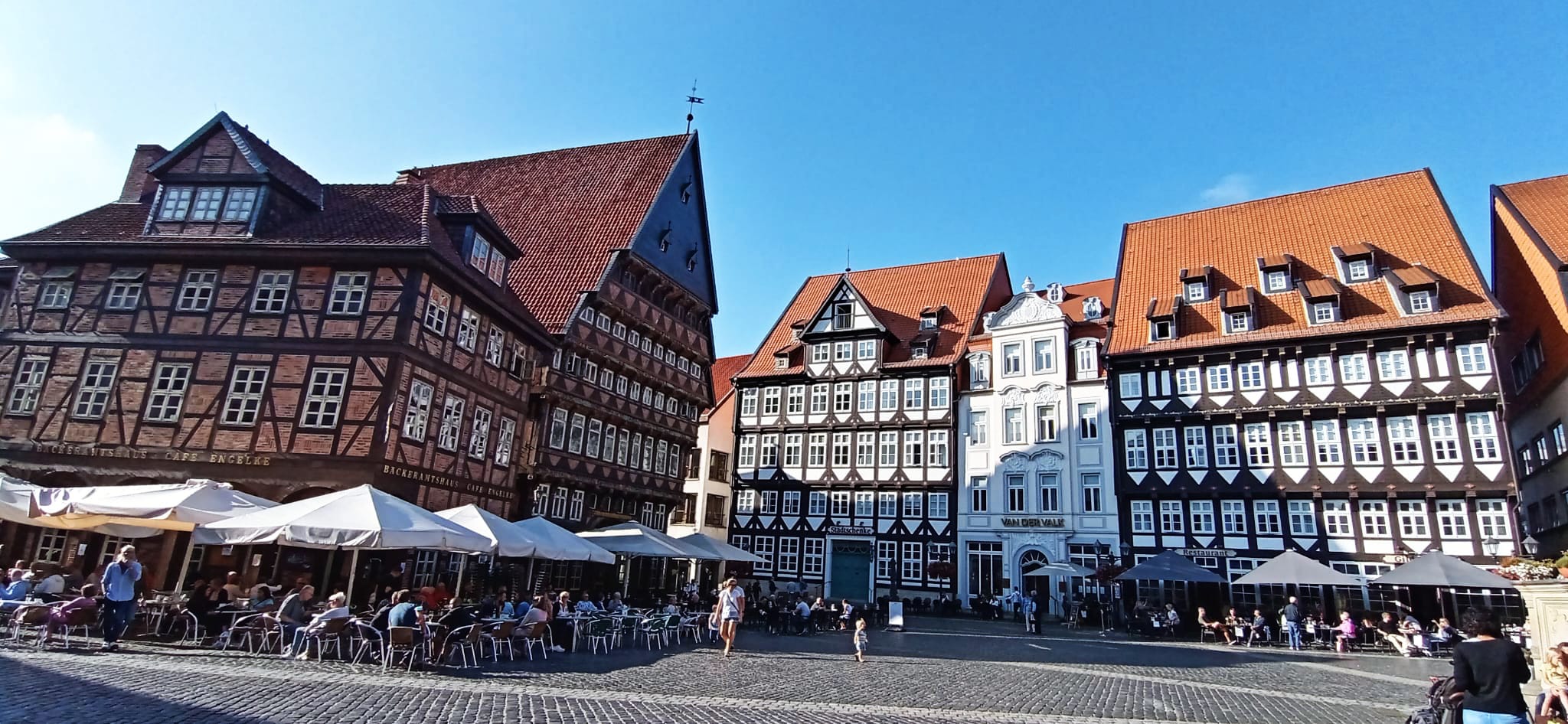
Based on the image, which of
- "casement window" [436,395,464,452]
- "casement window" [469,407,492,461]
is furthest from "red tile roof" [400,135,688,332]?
"casement window" [436,395,464,452]

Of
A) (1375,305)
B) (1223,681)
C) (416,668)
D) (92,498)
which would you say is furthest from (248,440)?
(1375,305)

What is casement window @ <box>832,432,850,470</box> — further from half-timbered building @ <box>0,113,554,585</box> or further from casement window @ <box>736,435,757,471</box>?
half-timbered building @ <box>0,113,554,585</box>

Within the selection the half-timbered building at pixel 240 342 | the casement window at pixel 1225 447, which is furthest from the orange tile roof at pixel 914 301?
the half-timbered building at pixel 240 342

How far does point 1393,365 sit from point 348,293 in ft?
105

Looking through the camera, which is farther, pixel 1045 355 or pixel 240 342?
pixel 1045 355

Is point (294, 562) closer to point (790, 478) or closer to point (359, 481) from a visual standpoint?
point (359, 481)

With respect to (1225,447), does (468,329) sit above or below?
above

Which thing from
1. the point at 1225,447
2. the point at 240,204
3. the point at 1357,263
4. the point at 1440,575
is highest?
the point at 1357,263

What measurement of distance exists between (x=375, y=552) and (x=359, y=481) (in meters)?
1.87

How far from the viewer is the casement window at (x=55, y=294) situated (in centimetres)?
1991

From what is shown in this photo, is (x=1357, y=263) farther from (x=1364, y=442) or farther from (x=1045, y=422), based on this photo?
(x=1045, y=422)

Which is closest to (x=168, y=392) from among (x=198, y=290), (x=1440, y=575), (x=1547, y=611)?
(x=198, y=290)

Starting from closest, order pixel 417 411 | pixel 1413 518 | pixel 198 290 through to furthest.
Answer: pixel 417 411, pixel 198 290, pixel 1413 518

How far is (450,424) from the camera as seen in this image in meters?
20.9
